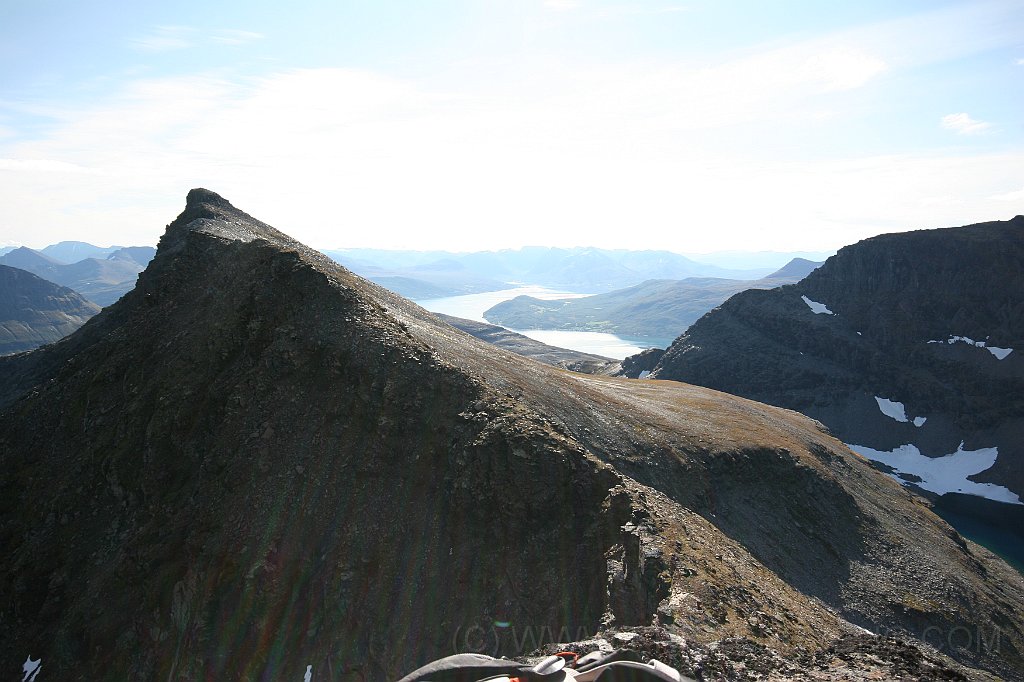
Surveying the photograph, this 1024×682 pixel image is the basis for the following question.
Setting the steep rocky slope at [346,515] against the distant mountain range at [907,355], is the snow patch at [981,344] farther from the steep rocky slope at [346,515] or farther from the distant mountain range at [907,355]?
the steep rocky slope at [346,515]

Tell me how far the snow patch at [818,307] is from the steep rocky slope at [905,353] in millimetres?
350

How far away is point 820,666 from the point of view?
16.6 m

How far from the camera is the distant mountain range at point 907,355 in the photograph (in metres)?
140

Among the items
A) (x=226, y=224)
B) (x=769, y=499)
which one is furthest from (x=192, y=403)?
(x=769, y=499)

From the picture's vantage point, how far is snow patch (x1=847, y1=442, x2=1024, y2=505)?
127750 millimetres

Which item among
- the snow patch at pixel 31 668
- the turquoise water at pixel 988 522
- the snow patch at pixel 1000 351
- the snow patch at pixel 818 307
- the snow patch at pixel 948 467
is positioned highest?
the snow patch at pixel 818 307

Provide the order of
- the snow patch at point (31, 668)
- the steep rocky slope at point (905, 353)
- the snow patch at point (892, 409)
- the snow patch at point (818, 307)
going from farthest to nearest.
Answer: the snow patch at point (818, 307) → the snow patch at point (892, 409) → the steep rocky slope at point (905, 353) → the snow patch at point (31, 668)

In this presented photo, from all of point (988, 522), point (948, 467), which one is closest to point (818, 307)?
point (948, 467)

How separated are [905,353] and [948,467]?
39.7 metres

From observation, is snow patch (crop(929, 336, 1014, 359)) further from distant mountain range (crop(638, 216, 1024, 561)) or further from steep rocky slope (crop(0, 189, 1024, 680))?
steep rocky slope (crop(0, 189, 1024, 680))

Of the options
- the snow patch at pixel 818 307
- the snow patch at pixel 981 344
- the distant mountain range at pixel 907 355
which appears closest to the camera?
the distant mountain range at pixel 907 355

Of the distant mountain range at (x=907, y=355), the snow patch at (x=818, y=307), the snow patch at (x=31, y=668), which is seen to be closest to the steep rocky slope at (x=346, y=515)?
the snow patch at (x=31, y=668)

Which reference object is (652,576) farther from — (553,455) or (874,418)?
(874,418)

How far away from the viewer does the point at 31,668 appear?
3362 centimetres
